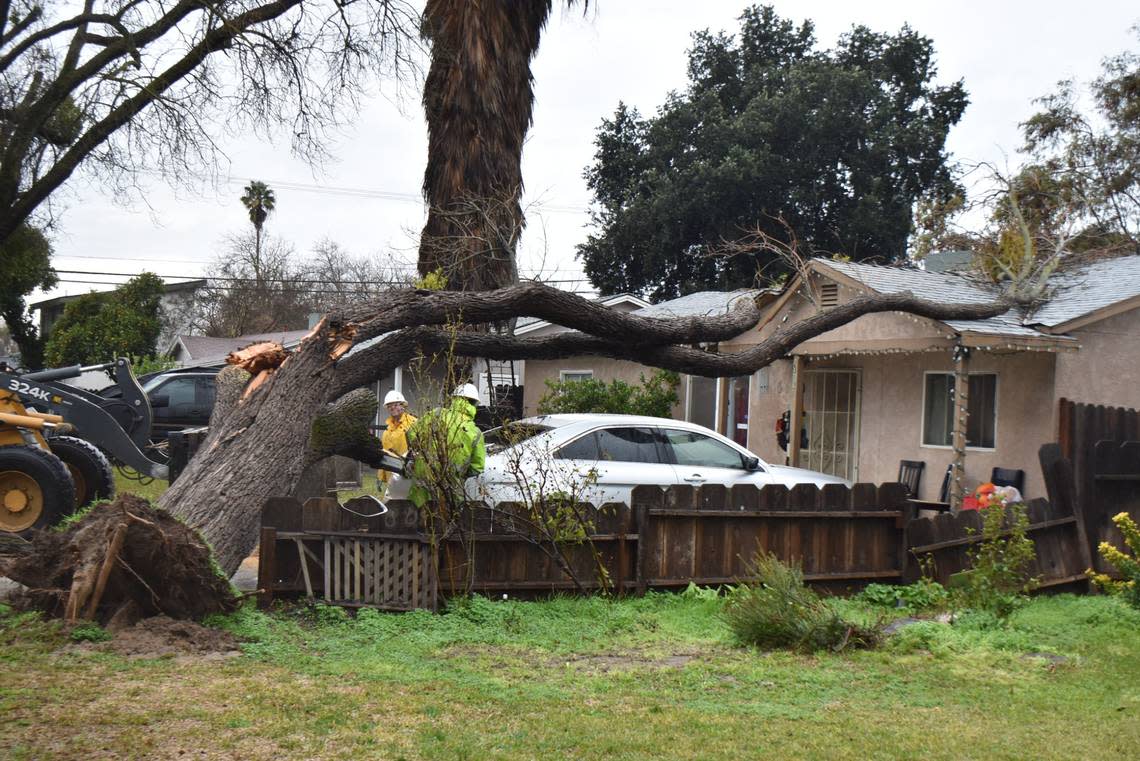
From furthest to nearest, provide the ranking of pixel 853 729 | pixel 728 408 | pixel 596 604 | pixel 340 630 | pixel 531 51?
pixel 728 408 → pixel 531 51 → pixel 596 604 → pixel 340 630 → pixel 853 729

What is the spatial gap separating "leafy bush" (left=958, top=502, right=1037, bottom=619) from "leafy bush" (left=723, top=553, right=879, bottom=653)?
1413mm

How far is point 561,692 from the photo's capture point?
5852mm

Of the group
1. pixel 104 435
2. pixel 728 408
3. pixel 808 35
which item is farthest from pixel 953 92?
pixel 104 435

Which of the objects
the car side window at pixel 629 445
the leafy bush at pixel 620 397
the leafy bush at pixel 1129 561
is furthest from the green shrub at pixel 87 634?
the leafy bush at pixel 620 397

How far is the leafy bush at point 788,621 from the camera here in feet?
23.2

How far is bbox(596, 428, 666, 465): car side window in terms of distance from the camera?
10.2 meters

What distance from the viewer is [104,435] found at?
12.6 meters

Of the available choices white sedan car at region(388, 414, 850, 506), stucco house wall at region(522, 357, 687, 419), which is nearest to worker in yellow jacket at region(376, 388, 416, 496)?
white sedan car at region(388, 414, 850, 506)

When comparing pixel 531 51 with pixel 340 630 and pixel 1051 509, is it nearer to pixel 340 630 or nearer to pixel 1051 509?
pixel 1051 509

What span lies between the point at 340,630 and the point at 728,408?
1330 centimetres

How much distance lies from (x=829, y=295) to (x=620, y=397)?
4727 mm

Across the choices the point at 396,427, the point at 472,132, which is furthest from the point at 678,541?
the point at 472,132

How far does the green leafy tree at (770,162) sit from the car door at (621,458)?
863 inches

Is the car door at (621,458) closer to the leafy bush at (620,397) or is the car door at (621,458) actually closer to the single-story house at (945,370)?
the single-story house at (945,370)
